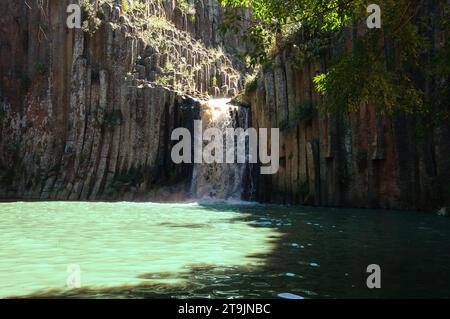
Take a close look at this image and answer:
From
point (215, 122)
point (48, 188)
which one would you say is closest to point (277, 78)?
Answer: point (215, 122)

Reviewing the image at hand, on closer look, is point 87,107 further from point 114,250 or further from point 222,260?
point 222,260

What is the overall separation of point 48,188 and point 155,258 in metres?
25.8

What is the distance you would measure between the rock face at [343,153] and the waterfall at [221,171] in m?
Answer: 1.51

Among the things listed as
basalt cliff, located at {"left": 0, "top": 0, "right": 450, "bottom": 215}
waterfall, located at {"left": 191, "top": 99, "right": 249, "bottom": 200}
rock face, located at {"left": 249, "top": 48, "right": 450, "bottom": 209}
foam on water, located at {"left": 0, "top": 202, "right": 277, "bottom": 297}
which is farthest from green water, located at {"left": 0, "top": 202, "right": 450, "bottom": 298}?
waterfall, located at {"left": 191, "top": 99, "right": 249, "bottom": 200}

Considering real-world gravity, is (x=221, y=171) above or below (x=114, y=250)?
above

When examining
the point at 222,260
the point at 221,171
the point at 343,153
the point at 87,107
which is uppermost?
the point at 87,107

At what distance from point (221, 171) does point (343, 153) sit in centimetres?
993

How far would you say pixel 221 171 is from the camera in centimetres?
3019

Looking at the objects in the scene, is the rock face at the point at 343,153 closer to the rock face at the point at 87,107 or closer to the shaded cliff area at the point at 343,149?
the shaded cliff area at the point at 343,149

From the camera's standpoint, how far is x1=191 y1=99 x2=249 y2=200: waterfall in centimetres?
2975

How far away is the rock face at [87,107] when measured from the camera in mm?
31312

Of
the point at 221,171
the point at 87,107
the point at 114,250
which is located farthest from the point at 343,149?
the point at 87,107

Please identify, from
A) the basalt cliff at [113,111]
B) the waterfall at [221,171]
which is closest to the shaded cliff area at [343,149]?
the basalt cliff at [113,111]

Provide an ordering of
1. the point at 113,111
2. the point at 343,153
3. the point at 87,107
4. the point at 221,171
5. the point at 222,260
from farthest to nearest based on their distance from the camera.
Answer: the point at 87,107 → the point at 113,111 → the point at 221,171 → the point at 343,153 → the point at 222,260
